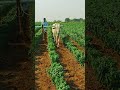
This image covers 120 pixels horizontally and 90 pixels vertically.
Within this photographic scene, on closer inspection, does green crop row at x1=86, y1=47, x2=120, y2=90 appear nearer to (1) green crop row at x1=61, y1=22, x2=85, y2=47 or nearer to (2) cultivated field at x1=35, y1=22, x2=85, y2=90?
(2) cultivated field at x1=35, y1=22, x2=85, y2=90

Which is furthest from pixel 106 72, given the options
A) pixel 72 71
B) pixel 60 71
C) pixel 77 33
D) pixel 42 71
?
pixel 77 33

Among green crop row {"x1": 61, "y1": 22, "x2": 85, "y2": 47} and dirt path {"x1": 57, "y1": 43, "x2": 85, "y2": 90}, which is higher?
green crop row {"x1": 61, "y1": 22, "x2": 85, "y2": 47}

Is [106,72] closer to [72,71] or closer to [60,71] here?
[60,71]

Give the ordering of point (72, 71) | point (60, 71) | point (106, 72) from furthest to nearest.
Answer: point (72, 71)
point (60, 71)
point (106, 72)

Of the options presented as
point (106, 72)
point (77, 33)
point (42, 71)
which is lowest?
point (42, 71)

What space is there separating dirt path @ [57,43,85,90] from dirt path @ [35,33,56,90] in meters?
0.58

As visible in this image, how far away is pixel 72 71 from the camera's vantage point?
12391 millimetres

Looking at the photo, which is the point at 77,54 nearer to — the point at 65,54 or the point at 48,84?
the point at 65,54

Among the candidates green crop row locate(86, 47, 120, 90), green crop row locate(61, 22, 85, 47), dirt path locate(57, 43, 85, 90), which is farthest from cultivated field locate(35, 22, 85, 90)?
green crop row locate(61, 22, 85, 47)

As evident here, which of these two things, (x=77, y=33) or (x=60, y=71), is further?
(x=77, y=33)

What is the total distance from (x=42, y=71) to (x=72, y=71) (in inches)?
40.2

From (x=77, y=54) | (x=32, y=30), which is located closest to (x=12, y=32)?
(x=32, y=30)

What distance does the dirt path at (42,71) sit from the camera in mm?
10664

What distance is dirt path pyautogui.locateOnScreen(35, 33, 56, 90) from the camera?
10.7 metres
